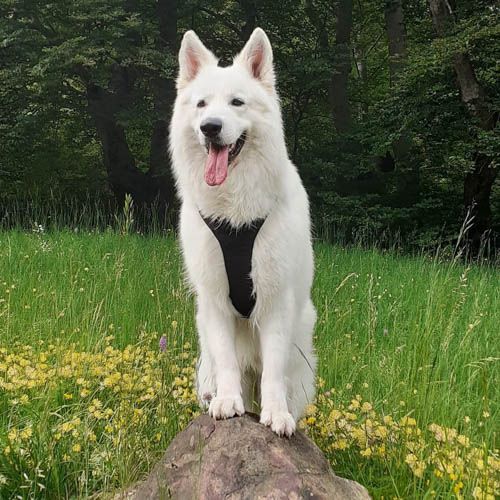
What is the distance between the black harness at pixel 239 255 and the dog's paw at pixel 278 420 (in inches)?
20.0

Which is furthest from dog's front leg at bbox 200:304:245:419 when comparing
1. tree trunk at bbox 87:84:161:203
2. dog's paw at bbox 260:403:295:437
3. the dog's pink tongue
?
tree trunk at bbox 87:84:161:203

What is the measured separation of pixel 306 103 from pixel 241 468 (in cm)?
1166

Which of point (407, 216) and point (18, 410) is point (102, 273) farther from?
point (407, 216)

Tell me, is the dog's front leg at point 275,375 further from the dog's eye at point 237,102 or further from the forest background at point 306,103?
the forest background at point 306,103

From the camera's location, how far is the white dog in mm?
2434

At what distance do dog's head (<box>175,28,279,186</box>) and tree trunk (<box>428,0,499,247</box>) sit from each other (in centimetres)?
623

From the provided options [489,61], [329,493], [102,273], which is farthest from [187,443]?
[489,61]

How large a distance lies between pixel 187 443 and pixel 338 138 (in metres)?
9.90

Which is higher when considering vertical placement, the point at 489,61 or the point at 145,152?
the point at 489,61

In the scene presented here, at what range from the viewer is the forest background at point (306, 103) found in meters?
8.65

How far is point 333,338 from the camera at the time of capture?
3945mm

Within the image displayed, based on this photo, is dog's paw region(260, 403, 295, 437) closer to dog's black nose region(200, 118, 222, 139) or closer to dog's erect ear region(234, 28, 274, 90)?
dog's black nose region(200, 118, 222, 139)

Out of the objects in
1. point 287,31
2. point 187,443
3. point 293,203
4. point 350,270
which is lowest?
point 350,270

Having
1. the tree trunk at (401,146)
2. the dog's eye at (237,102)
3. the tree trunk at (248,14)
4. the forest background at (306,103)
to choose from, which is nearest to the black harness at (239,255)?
the dog's eye at (237,102)
